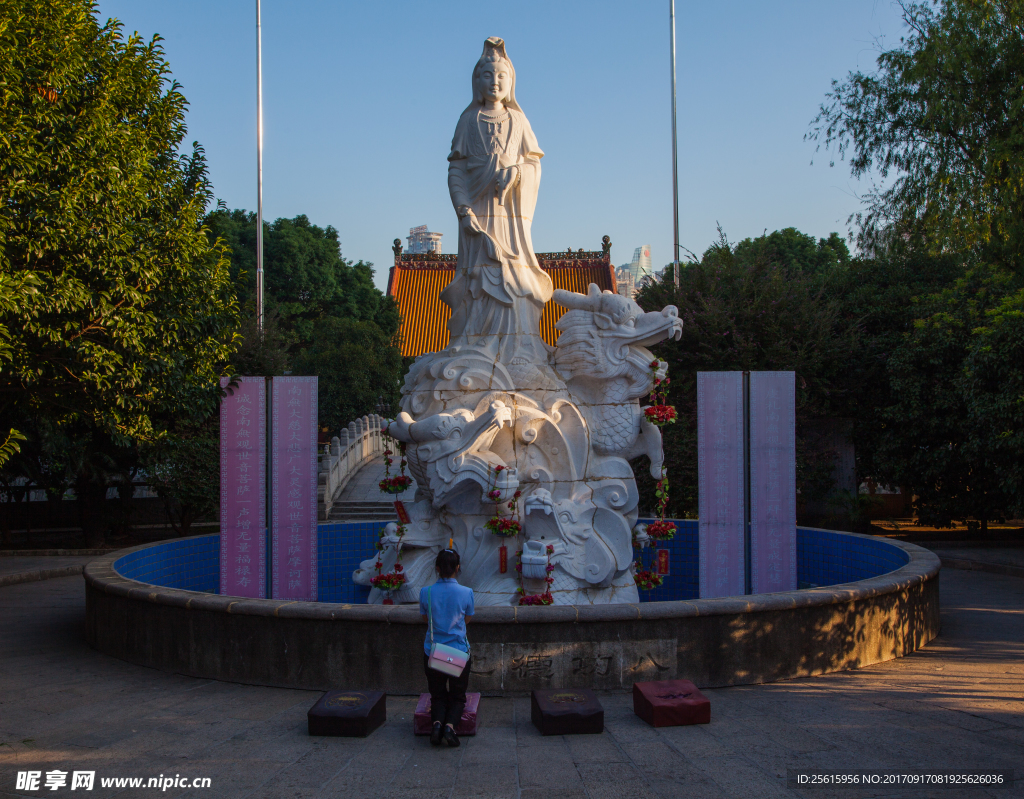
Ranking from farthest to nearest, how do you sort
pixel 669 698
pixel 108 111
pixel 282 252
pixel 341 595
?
pixel 282 252 < pixel 341 595 < pixel 108 111 < pixel 669 698

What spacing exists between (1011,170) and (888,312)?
5376 millimetres

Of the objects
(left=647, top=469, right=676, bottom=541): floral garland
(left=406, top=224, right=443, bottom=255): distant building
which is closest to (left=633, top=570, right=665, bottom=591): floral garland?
(left=647, top=469, right=676, bottom=541): floral garland

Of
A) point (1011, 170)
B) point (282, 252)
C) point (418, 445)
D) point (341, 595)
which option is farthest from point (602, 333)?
point (282, 252)

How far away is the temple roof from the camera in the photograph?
82.4 feet

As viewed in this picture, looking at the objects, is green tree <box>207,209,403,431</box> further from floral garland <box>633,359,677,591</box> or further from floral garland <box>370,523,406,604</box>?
floral garland <box>633,359,677,591</box>

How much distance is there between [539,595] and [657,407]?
2.07 m

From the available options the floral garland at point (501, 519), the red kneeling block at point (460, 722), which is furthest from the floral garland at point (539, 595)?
the red kneeling block at point (460, 722)

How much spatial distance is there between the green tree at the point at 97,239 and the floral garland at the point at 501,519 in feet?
12.8

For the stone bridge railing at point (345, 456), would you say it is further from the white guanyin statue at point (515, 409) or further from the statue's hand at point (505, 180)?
the statue's hand at point (505, 180)

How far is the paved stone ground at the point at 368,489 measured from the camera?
16297 millimetres

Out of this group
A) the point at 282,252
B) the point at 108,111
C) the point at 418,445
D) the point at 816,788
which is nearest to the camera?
the point at 816,788

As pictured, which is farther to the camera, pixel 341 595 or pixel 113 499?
pixel 113 499

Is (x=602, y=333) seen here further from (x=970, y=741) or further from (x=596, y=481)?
(x=970, y=741)

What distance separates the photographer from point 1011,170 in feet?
33.4
